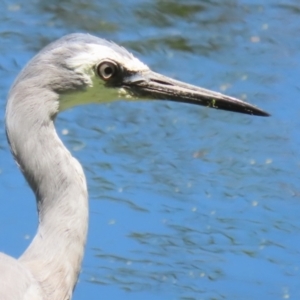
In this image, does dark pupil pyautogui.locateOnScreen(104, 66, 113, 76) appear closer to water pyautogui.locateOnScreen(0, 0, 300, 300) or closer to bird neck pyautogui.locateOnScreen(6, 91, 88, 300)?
bird neck pyautogui.locateOnScreen(6, 91, 88, 300)

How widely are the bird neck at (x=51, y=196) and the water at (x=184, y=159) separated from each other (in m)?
1.75

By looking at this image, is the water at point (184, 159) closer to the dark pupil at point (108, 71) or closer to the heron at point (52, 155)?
the heron at point (52, 155)

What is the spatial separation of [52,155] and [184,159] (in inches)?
113

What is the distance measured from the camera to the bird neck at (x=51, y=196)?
409 cm

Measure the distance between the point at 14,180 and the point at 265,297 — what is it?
1539 millimetres

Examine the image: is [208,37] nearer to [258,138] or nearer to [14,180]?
[258,138]

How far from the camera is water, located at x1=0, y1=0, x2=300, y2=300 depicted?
20.0ft

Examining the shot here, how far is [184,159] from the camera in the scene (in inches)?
273

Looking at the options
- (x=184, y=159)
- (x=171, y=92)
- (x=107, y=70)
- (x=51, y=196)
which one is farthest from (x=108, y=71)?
(x=184, y=159)

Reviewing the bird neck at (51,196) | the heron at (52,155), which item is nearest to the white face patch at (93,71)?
the heron at (52,155)

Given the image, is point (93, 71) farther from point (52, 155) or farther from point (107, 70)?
point (52, 155)

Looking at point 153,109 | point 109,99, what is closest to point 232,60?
point 153,109

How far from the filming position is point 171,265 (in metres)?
6.12

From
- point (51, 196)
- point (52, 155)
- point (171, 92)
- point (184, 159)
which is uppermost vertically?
point (171, 92)
